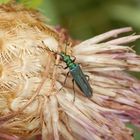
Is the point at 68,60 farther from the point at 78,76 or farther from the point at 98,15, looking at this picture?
the point at 98,15

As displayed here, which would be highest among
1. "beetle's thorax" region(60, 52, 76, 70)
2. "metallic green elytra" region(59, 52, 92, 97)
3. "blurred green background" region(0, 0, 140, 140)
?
"blurred green background" region(0, 0, 140, 140)

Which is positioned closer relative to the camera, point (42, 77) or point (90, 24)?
point (42, 77)

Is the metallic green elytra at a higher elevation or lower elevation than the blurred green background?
lower

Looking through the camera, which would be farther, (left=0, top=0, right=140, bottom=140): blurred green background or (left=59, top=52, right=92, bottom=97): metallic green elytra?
(left=0, top=0, right=140, bottom=140): blurred green background

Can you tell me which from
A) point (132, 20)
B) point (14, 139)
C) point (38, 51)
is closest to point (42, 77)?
point (38, 51)

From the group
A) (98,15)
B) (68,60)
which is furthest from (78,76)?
(98,15)

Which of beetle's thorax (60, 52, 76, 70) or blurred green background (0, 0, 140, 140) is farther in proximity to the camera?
blurred green background (0, 0, 140, 140)

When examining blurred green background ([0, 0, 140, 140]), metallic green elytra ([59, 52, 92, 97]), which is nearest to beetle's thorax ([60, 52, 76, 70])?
metallic green elytra ([59, 52, 92, 97])

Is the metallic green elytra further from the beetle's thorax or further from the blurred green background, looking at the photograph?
the blurred green background

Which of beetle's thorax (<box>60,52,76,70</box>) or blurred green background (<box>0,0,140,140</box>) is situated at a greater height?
blurred green background (<box>0,0,140,140</box>)

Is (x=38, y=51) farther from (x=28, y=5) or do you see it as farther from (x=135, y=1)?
(x=135, y=1)
